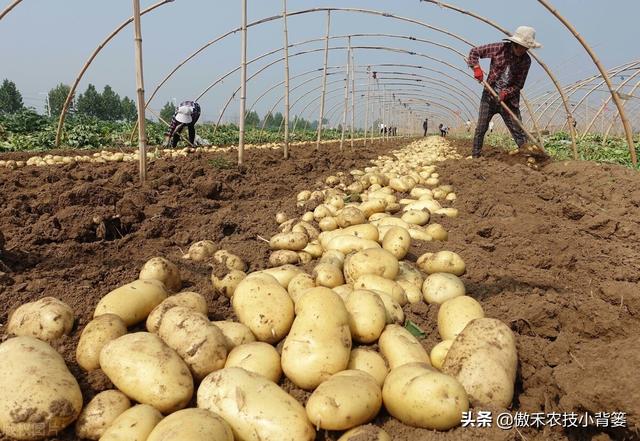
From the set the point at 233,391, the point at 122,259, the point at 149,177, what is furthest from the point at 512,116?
the point at 233,391

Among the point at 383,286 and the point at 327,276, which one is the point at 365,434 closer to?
the point at 383,286

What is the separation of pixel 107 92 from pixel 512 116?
6651 centimetres

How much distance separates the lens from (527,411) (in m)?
1.71

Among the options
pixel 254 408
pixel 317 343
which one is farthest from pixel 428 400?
pixel 254 408

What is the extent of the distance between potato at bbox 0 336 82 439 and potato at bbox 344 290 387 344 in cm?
118

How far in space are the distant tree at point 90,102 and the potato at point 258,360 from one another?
6458 centimetres

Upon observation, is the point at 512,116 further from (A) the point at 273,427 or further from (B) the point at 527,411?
(A) the point at 273,427

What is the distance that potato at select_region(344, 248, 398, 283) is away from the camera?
2545mm

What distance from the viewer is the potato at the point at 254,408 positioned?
1.49 metres

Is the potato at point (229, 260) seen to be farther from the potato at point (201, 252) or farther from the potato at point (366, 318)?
the potato at point (366, 318)

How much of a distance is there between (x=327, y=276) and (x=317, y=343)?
805 mm

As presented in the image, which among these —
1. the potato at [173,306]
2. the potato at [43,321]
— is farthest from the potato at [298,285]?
the potato at [43,321]

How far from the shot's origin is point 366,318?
206 centimetres

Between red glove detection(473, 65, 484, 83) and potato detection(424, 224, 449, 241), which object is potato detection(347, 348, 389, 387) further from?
red glove detection(473, 65, 484, 83)
